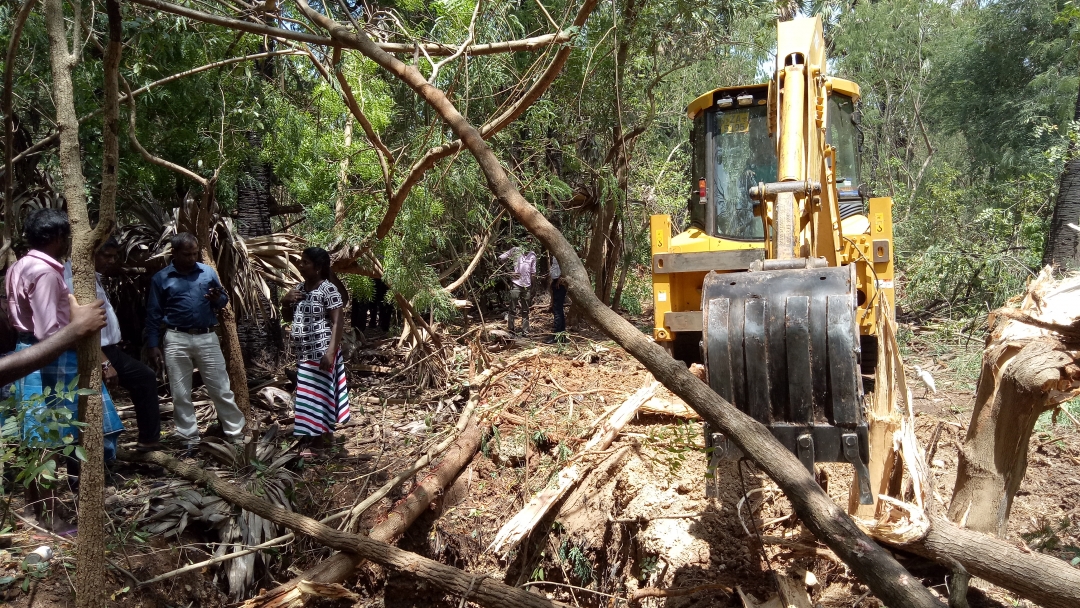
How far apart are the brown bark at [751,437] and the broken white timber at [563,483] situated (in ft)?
7.93

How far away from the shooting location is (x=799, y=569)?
4551mm

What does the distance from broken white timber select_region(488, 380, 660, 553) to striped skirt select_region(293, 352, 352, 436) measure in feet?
5.64

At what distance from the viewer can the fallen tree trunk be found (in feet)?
14.4

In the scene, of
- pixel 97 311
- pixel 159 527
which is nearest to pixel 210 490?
pixel 159 527

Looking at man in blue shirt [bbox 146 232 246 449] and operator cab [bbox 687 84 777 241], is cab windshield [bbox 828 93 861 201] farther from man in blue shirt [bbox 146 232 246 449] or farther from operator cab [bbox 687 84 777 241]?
man in blue shirt [bbox 146 232 246 449]

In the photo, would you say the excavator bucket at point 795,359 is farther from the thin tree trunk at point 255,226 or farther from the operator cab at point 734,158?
the thin tree trunk at point 255,226

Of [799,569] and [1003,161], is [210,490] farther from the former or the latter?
[1003,161]

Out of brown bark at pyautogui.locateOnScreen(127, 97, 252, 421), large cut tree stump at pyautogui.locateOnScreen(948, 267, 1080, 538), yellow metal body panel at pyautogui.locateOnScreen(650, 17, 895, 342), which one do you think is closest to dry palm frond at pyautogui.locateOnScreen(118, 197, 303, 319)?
brown bark at pyautogui.locateOnScreen(127, 97, 252, 421)

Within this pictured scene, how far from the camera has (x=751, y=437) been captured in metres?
2.70

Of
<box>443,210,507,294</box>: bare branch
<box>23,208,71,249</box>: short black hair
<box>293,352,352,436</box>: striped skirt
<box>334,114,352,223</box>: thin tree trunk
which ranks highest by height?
<box>334,114,352,223</box>: thin tree trunk

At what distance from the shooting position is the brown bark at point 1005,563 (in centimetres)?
307

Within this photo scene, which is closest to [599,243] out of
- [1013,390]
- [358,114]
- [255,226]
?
[255,226]

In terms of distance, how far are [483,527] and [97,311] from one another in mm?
3598

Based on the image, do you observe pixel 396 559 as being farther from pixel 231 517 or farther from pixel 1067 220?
pixel 1067 220
